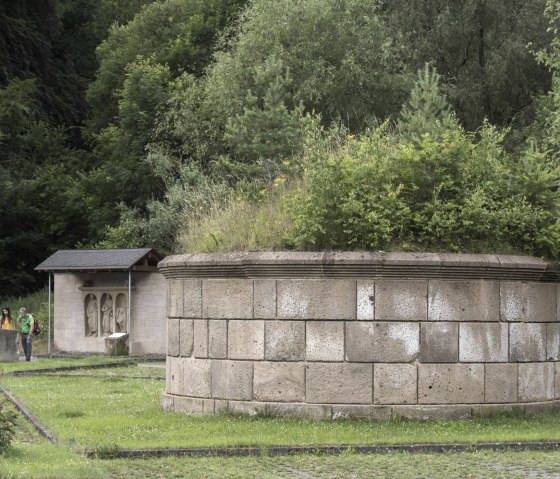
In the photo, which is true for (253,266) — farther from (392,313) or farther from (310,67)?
(310,67)

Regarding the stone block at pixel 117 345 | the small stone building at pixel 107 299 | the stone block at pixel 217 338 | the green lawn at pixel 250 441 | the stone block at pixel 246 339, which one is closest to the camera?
the green lawn at pixel 250 441

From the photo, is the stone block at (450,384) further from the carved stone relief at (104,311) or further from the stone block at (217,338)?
the carved stone relief at (104,311)

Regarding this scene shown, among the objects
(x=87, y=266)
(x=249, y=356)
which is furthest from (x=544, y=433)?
(x=87, y=266)

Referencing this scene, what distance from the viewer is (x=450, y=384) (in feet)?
49.6

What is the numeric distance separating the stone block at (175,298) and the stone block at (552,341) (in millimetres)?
4922

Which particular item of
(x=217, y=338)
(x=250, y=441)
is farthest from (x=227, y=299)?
(x=250, y=441)

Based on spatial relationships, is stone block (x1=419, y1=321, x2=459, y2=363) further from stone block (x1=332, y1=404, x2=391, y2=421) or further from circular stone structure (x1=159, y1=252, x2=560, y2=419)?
stone block (x1=332, y1=404, x2=391, y2=421)

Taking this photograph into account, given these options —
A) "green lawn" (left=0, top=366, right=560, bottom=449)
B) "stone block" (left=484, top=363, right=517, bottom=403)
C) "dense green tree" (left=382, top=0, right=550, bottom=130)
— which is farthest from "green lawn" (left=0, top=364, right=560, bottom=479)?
"dense green tree" (left=382, top=0, right=550, bottom=130)

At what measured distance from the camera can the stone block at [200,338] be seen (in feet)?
52.6

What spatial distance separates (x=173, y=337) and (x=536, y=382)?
494 cm

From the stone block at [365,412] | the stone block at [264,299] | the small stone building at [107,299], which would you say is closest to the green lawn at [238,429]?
the stone block at [365,412]

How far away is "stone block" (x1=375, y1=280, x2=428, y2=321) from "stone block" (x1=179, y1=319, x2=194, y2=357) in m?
2.74

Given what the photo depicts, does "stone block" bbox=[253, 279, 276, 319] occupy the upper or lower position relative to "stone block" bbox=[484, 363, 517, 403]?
upper

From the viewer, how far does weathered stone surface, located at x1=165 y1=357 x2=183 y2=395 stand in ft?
54.2
